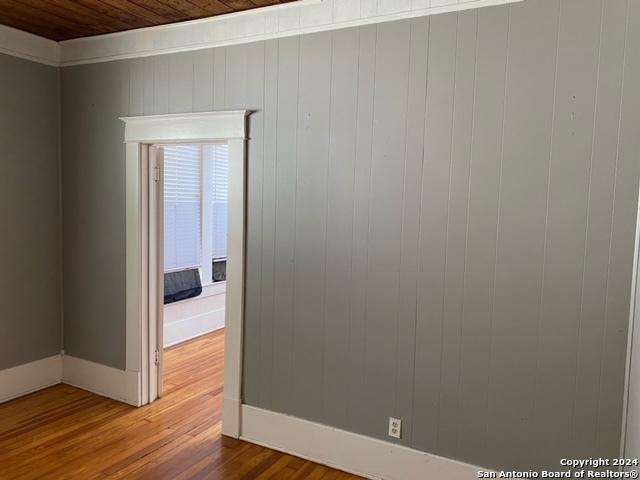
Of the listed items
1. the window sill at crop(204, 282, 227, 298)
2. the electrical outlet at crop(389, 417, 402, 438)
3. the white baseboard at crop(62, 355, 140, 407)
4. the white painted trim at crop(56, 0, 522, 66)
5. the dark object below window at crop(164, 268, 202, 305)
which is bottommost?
the white baseboard at crop(62, 355, 140, 407)

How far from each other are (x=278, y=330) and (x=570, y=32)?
213 centimetres

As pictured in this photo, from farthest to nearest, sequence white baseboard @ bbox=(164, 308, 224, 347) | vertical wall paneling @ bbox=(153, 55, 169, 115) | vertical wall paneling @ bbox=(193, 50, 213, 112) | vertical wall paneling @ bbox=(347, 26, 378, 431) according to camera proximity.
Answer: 1. white baseboard @ bbox=(164, 308, 224, 347)
2. vertical wall paneling @ bbox=(153, 55, 169, 115)
3. vertical wall paneling @ bbox=(193, 50, 213, 112)
4. vertical wall paneling @ bbox=(347, 26, 378, 431)

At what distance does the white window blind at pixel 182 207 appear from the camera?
188 inches

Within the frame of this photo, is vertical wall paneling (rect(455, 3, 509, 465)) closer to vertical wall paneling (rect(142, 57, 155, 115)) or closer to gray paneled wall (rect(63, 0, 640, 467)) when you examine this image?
gray paneled wall (rect(63, 0, 640, 467))

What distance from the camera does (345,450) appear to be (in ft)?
9.05

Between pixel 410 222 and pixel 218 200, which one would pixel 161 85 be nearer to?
pixel 410 222

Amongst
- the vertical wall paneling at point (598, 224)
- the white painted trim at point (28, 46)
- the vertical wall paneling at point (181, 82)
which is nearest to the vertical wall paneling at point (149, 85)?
the vertical wall paneling at point (181, 82)

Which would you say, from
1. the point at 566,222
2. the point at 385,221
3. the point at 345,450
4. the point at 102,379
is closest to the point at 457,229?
the point at 385,221

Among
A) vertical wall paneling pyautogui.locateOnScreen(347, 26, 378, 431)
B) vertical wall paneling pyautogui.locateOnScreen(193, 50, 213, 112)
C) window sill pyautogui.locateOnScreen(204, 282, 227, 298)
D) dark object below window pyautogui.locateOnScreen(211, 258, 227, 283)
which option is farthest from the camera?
dark object below window pyautogui.locateOnScreen(211, 258, 227, 283)

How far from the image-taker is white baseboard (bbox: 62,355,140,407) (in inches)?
140

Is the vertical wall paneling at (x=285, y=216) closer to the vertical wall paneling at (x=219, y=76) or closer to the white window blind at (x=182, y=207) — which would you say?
the vertical wall paneling at (x=219, y=76)

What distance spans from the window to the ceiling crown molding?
1241 millimetres

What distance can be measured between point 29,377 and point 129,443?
1236 mm

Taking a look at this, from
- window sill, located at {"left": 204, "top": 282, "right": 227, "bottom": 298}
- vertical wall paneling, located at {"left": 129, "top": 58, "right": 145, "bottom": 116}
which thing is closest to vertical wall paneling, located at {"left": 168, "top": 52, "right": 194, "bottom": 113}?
vertical wall paneling, located at {"left": 129, "top": 58, "right": 145, "bottom": 116}
